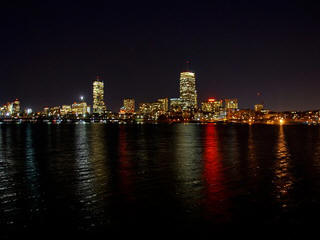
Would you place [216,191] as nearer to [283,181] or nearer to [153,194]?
[153,194]

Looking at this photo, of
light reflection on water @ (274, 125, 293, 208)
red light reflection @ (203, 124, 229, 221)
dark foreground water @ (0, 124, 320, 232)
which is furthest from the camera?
light reflection on water @ (274, 125, 293, 208)

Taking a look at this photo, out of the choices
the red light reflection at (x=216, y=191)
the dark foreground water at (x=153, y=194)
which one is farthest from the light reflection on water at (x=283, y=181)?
the red light reflection at (x=216, y=191)

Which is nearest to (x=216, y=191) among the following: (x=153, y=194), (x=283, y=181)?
(x=153, y=194)

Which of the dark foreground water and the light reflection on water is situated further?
the light reflection on water

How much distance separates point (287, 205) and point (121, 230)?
8287 mm

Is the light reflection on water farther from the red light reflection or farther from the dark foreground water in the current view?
the red light reflection

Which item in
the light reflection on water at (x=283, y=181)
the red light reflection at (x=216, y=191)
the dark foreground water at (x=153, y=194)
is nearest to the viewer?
the dark foreground water at (x=153, y=194)

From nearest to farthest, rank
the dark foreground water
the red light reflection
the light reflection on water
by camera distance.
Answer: the dark foreground water
the red light reflection
the light reflection on water

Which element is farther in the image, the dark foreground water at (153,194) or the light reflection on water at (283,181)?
the light reflection on water at (283,181)

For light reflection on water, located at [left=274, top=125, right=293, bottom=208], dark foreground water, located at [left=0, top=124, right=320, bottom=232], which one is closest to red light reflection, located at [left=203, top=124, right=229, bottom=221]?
dark foreground water, located at [left=0, top=124, right=320, bottom=232]

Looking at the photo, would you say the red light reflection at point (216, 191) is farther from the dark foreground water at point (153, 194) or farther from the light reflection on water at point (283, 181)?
the light reflection on water at point (283, 181)

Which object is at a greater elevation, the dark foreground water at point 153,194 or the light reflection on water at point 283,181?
the dark foreground water at point 153,194

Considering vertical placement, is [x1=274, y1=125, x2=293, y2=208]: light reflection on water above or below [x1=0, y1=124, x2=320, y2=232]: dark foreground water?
below

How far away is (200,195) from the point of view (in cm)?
1630
